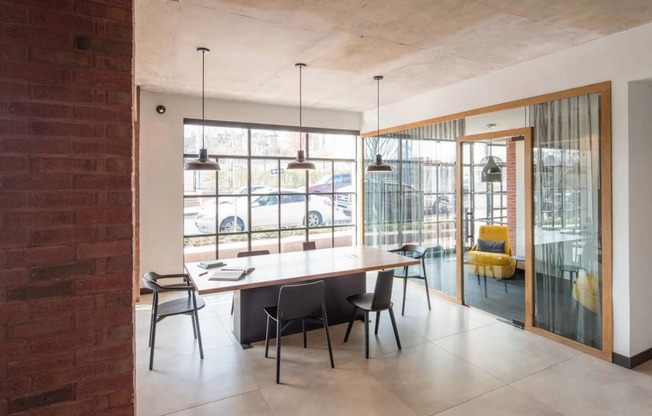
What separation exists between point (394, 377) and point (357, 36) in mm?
3095

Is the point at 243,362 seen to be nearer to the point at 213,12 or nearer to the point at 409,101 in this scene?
the point at 213,12

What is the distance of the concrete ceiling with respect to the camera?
9.18 ft

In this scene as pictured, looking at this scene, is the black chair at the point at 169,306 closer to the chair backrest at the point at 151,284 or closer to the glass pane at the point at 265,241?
the chair backrest at the point at 151,284

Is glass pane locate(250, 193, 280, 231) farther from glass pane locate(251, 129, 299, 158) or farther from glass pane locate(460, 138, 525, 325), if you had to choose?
glass pane locate(460, 138, 525, 325)

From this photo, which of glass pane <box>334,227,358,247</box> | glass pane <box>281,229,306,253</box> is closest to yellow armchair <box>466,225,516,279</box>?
glass pane <box>334,227,358,247</box>

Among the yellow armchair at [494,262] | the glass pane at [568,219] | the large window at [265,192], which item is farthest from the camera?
the large window at [265,192]

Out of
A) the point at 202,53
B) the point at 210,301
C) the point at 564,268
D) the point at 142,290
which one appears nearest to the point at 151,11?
the point at 202,53

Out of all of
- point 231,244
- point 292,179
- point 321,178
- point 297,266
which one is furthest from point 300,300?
point 321,178

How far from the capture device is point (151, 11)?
2.88 meters

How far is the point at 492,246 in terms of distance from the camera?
6.04 metres

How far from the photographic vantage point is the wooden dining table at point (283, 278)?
131 inches

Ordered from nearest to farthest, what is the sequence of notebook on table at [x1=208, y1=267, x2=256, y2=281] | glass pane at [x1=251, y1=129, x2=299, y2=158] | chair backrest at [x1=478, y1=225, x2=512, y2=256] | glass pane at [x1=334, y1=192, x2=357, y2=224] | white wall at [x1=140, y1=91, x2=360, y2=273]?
notebook on table at [x1=208, y1=267, x2=256, y2=281]
white wall at [x1=140, y1=91, x2=360, y2=273]
chair backrest at [x1=478, y1=225, x2=512, y2=256]
glass pane at [x1=251, y1=129, x2=299, y2=158]
glass pane at [x1=334, y1=192, x2=357, y2=224]

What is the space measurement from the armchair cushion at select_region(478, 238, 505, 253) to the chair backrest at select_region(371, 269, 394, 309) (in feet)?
10.8

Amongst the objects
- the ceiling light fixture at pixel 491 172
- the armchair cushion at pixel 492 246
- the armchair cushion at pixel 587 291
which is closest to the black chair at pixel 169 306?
the armchair cushion at pixel 587 291
